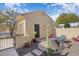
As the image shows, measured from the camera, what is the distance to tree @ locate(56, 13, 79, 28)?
1.91 meters

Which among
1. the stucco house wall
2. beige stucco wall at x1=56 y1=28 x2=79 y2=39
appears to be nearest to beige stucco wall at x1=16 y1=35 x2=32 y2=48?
the stucco house wall

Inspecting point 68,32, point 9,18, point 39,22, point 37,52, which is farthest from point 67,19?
point 9,18

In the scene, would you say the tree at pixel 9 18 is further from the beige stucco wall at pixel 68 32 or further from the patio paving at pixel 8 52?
the beige stucco wall at pixel 68 32

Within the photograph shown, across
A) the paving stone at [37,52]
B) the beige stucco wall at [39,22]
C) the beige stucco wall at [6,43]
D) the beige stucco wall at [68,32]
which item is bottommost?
the paving stone at [37,52]

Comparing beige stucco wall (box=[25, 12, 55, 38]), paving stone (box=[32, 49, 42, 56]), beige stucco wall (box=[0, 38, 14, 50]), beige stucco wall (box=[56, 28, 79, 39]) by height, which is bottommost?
paving stone (box=[32, 49, 42, 56])

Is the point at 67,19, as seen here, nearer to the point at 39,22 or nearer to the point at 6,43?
the point at 39,22

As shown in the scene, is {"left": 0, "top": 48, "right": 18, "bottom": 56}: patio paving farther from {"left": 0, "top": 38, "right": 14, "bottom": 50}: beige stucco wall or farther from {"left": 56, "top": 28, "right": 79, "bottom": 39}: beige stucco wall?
{"left": 56, "top": 28, "right": 79, "bottom": 39}: beige stucco wall

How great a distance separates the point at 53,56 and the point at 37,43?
0.19 m

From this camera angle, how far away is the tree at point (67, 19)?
1909 mm

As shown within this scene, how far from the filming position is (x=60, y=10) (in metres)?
1.91

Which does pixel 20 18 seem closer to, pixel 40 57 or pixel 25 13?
pixel 25 13

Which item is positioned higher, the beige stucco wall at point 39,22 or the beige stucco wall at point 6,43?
the beige stucco wall at point 39,22

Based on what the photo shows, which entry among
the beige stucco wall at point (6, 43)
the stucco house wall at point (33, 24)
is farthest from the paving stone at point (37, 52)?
the beige stucco wall at point (6, 43)

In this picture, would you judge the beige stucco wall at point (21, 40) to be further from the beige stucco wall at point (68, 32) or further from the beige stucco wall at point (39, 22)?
the beige stucco wall at point (68, 32)
